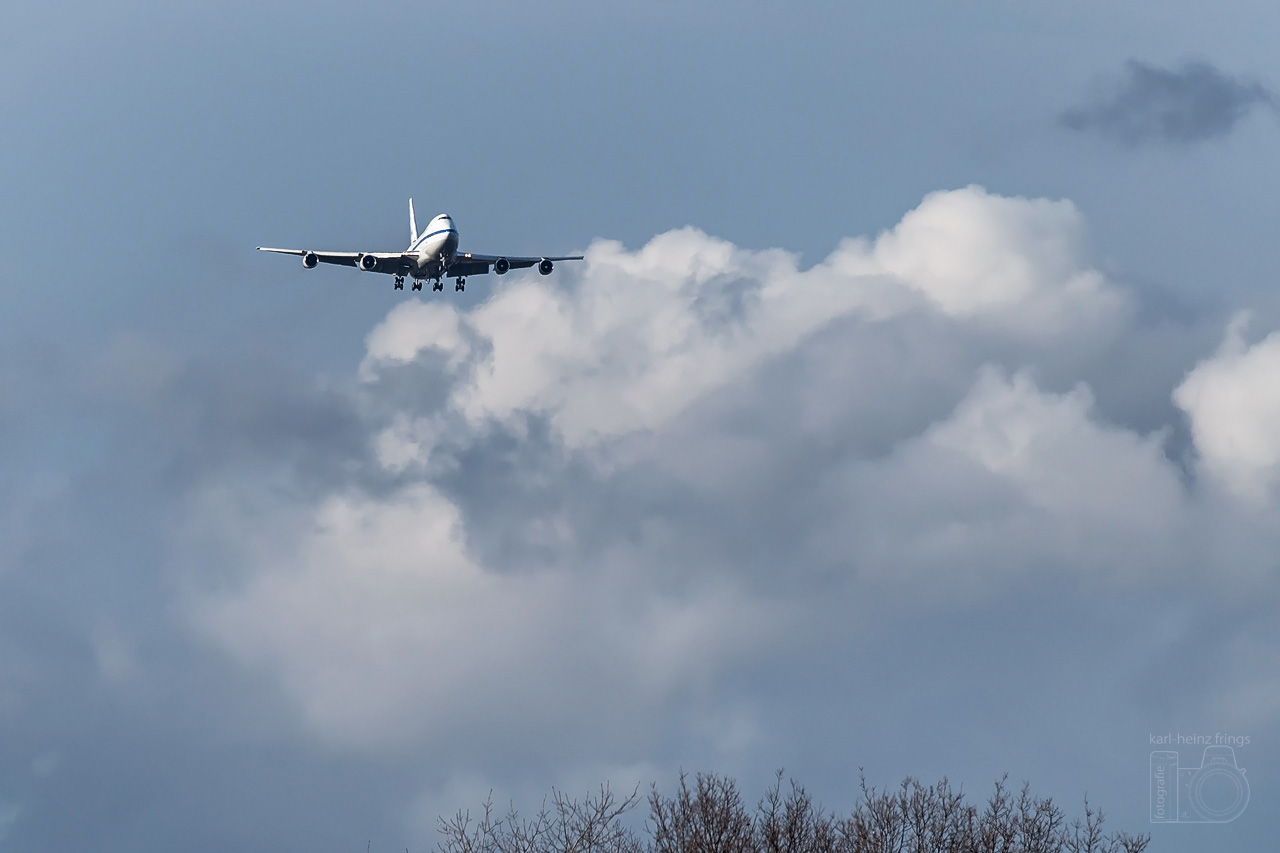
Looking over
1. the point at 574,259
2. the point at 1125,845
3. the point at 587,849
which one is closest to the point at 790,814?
the point at 587,849

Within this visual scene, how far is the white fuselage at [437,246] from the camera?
4919 inches

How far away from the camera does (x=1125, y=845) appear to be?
7231cm

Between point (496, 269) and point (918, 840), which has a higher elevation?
point (496, 269)

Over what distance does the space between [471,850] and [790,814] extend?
14177 millimetres

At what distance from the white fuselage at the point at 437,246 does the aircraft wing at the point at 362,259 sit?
1408mm

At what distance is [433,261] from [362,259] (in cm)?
580

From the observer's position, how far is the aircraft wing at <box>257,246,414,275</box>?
417 ft

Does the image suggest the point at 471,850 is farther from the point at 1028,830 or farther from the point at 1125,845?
the point at 1125,845

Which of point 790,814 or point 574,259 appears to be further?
point 574,259

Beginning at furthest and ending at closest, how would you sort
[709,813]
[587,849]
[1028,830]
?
1. [1028,830]
2. [709,813]
3. [587,849]

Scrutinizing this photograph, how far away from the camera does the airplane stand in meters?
126

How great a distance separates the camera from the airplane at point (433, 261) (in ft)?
413

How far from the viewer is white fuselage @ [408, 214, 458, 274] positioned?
125 m

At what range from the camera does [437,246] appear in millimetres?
124875
